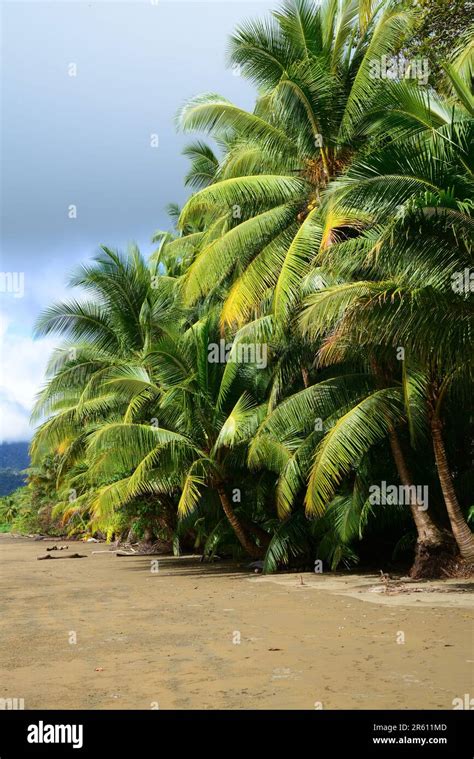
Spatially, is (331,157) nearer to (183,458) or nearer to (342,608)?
(183,458)

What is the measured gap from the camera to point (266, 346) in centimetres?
1884

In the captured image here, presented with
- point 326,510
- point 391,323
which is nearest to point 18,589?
point 326,510

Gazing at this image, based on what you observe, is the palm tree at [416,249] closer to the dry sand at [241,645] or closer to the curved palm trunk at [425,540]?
the curved palm trunk at [425,540]

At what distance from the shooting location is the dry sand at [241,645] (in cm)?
731

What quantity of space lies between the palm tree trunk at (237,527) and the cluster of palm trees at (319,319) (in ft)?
0.17

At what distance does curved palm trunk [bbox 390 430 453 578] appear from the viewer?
625 inches

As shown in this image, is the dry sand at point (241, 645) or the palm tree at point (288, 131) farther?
the palm tree at point (288, 131)

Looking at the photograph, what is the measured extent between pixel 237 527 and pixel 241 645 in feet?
36.3

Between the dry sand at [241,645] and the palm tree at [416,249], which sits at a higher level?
the palm tree at [416,249]

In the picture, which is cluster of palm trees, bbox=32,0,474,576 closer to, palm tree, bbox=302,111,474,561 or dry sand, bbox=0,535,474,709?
palm tree, bbox=302,111,474,561

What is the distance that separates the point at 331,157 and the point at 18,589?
11.8m

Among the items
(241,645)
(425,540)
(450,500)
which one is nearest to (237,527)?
(425,540)

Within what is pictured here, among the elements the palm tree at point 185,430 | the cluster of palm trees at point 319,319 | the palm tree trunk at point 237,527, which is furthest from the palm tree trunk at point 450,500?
the palm tree trunk at point 237,527

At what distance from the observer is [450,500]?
50.1 feet
